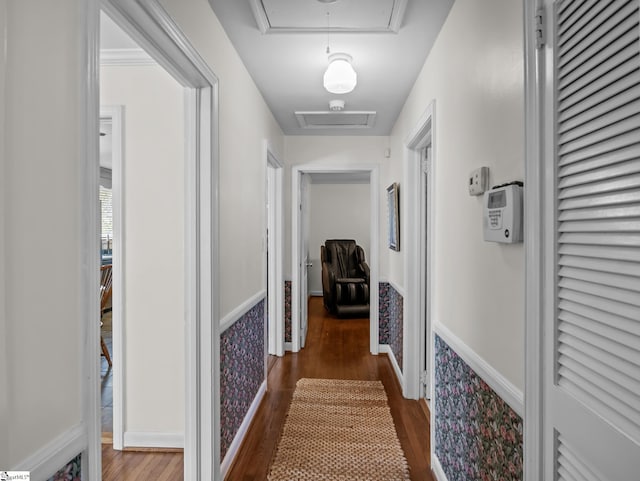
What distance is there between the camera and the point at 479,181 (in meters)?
1.62

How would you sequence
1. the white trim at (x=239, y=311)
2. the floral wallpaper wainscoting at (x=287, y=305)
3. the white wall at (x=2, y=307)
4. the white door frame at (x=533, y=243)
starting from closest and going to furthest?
the white wall at (x=2, y=307)
the white door frame at (x=533, y=243)
the white trim at (x=239, y=311)
the floral wallpaper wainscoting at (x=287, y=305)

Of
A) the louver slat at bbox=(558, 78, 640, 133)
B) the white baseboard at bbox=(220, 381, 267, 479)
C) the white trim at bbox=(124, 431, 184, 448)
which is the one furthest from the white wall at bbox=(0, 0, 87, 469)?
the white trim at bbox=(124, 431, 184, 448)

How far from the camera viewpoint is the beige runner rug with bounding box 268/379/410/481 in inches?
91.2

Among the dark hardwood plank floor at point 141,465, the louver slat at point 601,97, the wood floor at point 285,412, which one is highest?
the louver slat at point 601,97

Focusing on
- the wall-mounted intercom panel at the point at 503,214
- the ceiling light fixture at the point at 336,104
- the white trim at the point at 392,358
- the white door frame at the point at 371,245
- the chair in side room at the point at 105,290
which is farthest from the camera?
the white door frame at the point at 371,245

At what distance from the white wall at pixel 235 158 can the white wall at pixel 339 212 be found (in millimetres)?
5031

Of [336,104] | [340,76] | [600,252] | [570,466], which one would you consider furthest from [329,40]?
[570,466]

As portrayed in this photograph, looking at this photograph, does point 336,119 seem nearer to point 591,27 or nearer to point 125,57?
point 125,57

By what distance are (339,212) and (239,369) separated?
6.10m

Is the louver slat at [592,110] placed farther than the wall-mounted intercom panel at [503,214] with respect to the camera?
No

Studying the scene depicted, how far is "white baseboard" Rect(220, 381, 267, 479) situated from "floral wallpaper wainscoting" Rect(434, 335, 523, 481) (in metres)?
1.12

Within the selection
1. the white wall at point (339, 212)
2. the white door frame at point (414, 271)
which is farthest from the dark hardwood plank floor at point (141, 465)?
the white wall at point (339, 212)

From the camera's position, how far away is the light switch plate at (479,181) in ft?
5.24

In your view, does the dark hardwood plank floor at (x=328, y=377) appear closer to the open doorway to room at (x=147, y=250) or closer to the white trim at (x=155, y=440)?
the white trim at (x=155, y=440)
